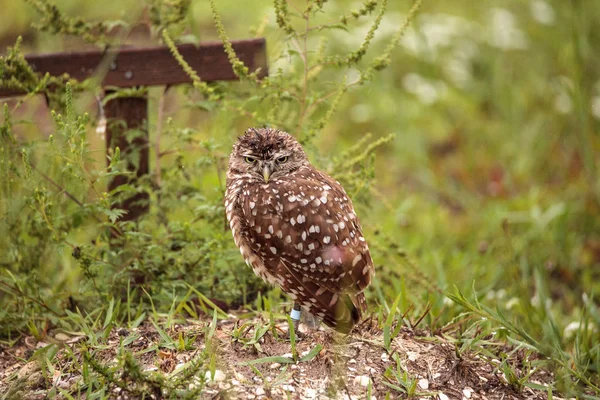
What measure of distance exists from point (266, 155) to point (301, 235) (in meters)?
0.49

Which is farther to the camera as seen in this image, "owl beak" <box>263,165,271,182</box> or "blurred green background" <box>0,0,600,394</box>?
"blurred green background" <box>0,0,600,394</box>

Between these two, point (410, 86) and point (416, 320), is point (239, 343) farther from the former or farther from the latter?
point (410, 86)

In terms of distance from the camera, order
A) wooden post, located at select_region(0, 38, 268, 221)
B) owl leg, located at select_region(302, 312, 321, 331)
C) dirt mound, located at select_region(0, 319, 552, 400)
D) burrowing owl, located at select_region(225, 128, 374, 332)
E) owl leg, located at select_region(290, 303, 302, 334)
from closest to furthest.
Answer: dirt mound, located at select_region(0, 319, 552, 400), burrowing owl, located at select_region(225, 128, 374, 332), owl leg, located at select_region(290, 303, 302, 334), owl leg, located at select_region(302, 312, 321, 331), wooden post, located at select_region(0, 38, 268, 221)

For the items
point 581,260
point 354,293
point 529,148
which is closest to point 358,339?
point 354,293

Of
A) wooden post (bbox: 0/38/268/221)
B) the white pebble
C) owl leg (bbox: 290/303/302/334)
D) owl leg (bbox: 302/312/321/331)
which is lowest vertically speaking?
the white pebble

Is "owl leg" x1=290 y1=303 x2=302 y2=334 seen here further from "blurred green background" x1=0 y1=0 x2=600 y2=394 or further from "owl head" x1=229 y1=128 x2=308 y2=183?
"blurred green background" x1=0 y1=0 x2=600 y2=394

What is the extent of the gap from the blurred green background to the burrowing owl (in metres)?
0.58

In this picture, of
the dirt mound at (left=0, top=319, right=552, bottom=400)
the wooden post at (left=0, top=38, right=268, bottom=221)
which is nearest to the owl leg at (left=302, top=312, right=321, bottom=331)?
the dirt mound at (left=0, top=319, right=552, bottom=400)

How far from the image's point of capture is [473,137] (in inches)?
282

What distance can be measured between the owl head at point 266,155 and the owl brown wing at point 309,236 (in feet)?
0.47

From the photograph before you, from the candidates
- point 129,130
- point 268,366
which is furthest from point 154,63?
point 268,366

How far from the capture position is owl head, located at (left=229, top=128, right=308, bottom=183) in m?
3.48

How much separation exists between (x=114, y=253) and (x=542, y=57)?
5626 mm

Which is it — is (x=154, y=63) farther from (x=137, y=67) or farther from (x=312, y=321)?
(x=312, y=321)
